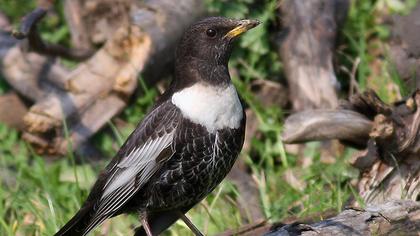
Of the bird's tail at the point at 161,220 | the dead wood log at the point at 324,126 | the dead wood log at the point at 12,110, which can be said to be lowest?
the dead wood log at the point at 12,110

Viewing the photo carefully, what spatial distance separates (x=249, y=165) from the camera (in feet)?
22.3

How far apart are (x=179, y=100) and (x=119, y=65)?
242cm

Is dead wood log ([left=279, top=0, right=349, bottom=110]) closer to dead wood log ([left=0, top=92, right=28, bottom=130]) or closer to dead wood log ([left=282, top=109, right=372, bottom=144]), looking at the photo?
dead wood log ([left=282, top=109, right=372, bottom=144])

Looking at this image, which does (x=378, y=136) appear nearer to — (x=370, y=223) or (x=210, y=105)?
(x=370, y=223)

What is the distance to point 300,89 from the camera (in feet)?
23.4

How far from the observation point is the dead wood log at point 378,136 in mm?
5219

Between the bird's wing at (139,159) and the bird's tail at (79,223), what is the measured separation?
7cm

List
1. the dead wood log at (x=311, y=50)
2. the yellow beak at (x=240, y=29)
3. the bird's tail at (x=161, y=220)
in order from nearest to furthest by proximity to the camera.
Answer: the yellow beak at (x=240, y=29)
the bird's tail at (x=161, y=220)
the dead wood log at (x=311, y=50)

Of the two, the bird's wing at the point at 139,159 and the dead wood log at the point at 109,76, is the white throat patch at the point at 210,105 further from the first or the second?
the dead wood log at the point at 109,76

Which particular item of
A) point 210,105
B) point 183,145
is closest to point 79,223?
point 183,145

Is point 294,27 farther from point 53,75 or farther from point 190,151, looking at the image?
point 190,151

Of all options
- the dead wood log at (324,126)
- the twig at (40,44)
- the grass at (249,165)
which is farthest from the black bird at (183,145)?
the twig at (40,44)

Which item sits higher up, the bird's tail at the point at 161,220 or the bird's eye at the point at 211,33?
the bird's eye at the point at 211,33

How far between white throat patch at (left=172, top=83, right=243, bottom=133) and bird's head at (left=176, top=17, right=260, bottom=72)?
18 cm
